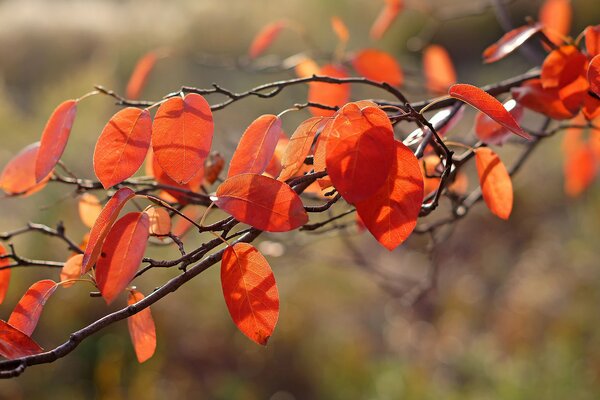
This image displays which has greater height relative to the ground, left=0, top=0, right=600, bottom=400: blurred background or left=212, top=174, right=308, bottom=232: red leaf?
left=212, top=174, right=308, bottom=232: red leaf

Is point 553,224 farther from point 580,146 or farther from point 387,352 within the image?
point 580,146

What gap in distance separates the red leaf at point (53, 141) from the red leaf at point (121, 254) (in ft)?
0.39

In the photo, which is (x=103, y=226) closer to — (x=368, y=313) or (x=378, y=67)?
(x=378, y=67)

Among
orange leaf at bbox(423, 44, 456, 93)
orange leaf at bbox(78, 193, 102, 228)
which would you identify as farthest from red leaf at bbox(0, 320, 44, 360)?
orange leaf at bbox(423, 44, 456, 93)

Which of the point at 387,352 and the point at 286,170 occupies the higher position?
the point at 286,170

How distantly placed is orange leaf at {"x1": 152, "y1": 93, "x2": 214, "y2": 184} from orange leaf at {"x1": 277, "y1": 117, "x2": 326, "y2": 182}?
0.05m

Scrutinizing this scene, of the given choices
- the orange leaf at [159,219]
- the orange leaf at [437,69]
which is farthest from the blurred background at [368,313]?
the orange leaf at [159,219]

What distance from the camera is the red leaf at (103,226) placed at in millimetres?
379

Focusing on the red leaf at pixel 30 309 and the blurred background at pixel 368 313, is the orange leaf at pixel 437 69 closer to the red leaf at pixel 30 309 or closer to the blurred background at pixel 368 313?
the blurred background at pixel 368 313

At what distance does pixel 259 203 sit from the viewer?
1.31ft

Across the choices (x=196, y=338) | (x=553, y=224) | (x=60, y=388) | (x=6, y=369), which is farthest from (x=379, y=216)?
(x=553, y=224)

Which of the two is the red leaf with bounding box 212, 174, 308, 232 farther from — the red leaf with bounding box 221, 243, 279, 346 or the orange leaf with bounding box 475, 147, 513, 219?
the orange leaf with bounding box 475, 147, 513, 219

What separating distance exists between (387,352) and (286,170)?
215 centimetres

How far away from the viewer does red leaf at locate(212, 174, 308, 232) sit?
39cm
